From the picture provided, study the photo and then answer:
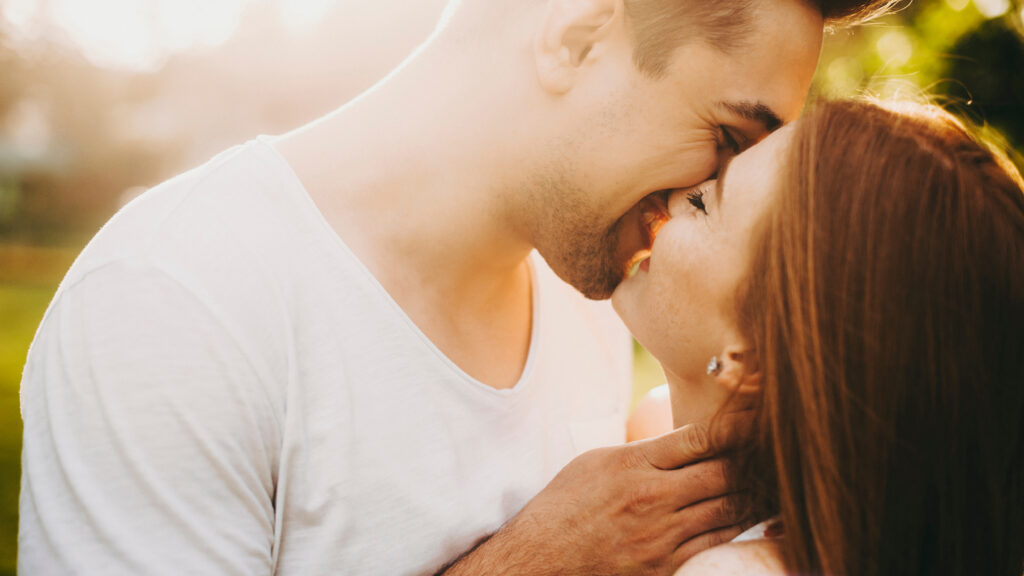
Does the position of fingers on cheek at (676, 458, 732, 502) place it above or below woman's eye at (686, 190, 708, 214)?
below

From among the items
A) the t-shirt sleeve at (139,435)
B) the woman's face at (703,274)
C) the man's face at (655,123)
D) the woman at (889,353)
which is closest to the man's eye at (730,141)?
the man's face at (655,123)

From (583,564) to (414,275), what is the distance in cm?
105

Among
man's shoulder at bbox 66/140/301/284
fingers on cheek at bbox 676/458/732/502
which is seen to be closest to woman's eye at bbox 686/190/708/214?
fingers on cheek at bbox 676/458/732/502

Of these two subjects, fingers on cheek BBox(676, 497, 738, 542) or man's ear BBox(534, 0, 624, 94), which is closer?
fingers on cheek BBox(676, 497, 738, 542)

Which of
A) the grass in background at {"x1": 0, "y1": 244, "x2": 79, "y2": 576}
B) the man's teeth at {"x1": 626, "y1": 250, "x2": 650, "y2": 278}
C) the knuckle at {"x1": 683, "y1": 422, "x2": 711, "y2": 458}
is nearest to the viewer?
the knuckle at {"x1": 683, "y1": 422, "x2": 711, "y2": 458}

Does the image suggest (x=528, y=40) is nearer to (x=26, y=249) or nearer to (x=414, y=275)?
(x=414, y=275)

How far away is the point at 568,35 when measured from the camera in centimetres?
223

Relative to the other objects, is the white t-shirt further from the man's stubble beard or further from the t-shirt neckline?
the man's stubble beard

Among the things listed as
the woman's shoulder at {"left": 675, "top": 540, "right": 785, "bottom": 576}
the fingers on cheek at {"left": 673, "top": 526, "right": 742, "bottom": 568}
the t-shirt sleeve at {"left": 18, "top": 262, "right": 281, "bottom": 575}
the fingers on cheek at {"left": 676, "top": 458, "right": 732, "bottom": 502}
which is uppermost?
the t-shirt sleeve at {"left": 18, "top": 262, "right": 281, "bottom": 575}

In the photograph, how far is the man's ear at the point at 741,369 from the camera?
6.48 feet

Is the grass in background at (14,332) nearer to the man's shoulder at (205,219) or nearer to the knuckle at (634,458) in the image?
the man's shoulder at (205,219)

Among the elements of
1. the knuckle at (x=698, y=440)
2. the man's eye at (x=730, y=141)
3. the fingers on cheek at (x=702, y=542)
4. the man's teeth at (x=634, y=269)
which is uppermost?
the man's eye at (x=730, y=141)

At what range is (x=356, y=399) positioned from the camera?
200 cm

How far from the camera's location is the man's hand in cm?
200
